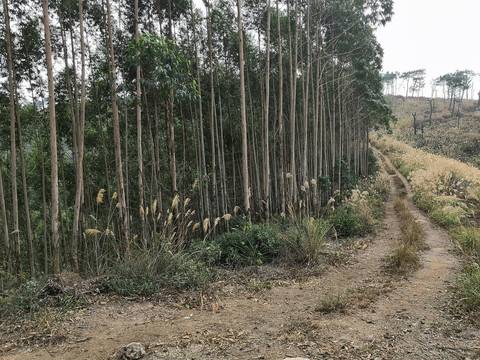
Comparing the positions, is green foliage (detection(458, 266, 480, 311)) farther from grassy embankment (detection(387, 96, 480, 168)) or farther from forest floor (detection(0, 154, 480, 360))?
grassy embankment (detection(387, 96, 480, 168))

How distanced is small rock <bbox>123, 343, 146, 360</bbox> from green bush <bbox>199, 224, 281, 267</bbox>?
2682 millimetres

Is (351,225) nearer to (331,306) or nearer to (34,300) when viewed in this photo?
(331,306)

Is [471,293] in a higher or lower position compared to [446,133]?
lower

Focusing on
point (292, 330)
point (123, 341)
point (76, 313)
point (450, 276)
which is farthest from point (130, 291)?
point (450, 276)

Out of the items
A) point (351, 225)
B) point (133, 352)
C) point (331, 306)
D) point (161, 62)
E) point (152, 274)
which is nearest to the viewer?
point (133, 352)

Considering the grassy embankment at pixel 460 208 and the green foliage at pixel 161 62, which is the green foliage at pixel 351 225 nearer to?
the grassy embankment at pixel 460 208

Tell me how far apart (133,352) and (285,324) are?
158 centimetres

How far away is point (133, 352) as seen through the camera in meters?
2.42

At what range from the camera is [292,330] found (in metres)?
2.97

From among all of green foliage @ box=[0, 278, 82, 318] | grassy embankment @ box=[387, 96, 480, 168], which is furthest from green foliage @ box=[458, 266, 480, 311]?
grassy embankment @ box=[387, 96, 480, 168]

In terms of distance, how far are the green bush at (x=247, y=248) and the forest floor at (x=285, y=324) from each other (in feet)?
2.79

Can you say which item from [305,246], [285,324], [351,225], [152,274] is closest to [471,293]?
[285,324]

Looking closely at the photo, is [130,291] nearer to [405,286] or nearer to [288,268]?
[288,268]

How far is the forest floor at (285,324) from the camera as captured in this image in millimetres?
2543
